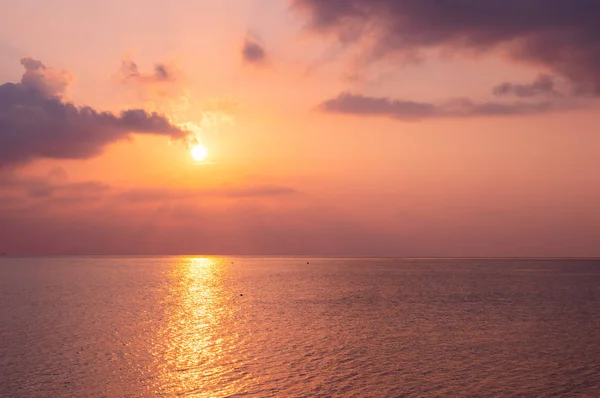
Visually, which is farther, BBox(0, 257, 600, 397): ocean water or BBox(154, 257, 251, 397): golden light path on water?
BBox(154, 257, 251, 397): golden light path on water

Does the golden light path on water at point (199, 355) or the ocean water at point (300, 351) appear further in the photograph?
the golden light path on water at point (199, 355)

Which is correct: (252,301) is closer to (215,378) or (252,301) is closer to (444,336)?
(444,336)

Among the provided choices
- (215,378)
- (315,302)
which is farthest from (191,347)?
(315,302)

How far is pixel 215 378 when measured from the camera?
130 feet

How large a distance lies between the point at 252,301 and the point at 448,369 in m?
66.7

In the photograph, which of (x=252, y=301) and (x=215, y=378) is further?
(x=252, y=301)

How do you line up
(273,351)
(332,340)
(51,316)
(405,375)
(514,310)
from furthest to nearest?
(514,310)
(51,316)
(332,340)
(273,351)
(405,375)

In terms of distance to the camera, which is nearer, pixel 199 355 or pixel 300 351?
pixel 199 355

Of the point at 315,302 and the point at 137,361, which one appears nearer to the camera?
the point at 137,361

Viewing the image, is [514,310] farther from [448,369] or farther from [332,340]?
[448,369]

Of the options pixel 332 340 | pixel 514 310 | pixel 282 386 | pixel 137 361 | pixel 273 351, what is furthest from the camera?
pixel 514 310

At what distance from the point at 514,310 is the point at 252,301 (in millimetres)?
47489

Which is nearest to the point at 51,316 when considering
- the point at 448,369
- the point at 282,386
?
the point at 282,386

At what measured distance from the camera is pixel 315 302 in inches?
4001
